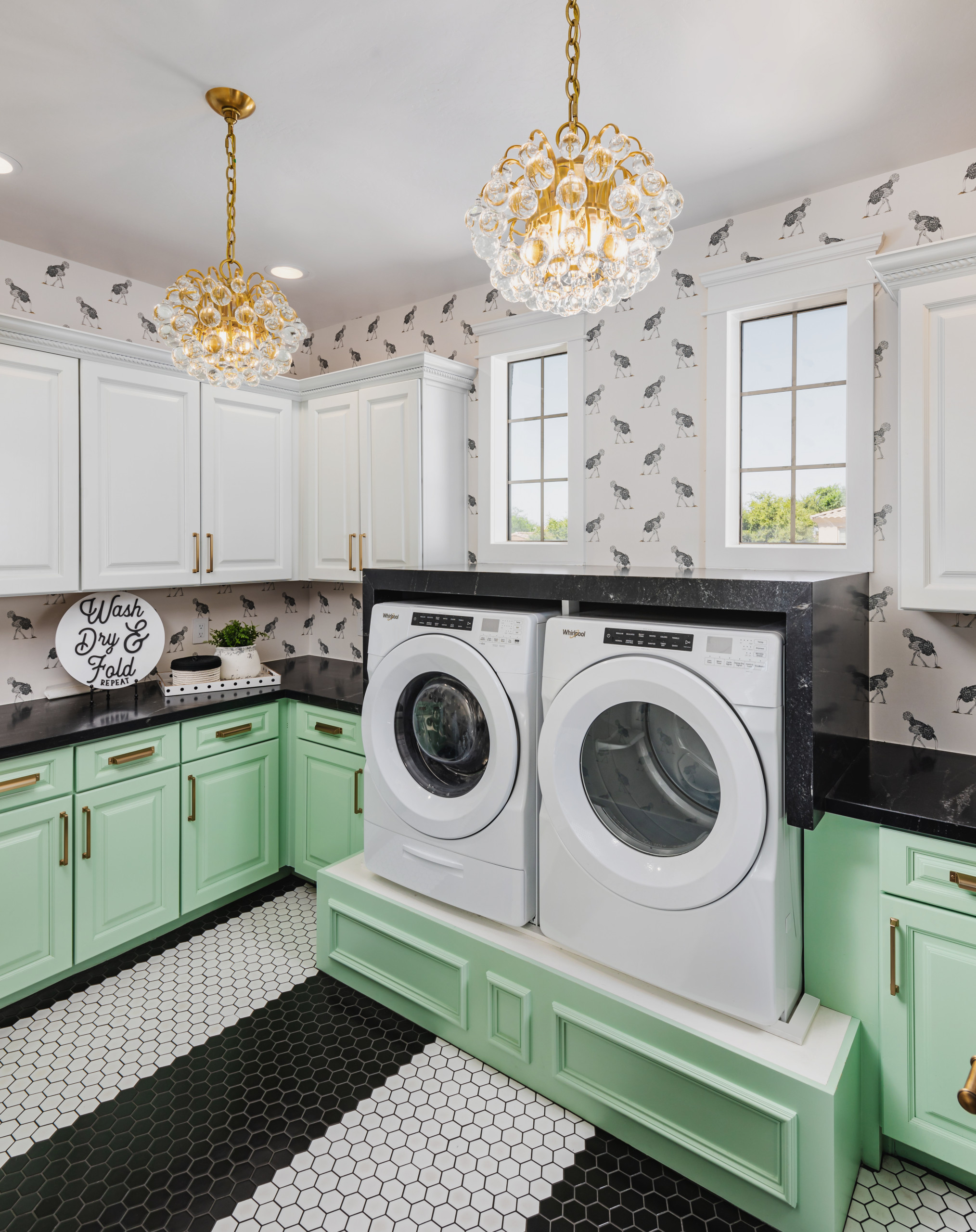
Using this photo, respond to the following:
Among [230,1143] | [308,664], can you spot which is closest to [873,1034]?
[230,1143]

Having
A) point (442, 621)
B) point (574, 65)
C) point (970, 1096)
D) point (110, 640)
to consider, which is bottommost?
point (970, 1096)

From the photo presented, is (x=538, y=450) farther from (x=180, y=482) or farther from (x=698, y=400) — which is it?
(x=180, y=482)

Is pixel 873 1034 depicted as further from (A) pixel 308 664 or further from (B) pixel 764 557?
(A) pixel 308 664

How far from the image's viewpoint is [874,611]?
7.47 feet

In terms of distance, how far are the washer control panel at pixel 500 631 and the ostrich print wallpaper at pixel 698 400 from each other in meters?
0.82

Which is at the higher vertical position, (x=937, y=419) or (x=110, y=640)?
(x=937, y=419)

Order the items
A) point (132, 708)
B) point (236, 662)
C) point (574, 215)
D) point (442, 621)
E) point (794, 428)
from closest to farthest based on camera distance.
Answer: point (574, 215) → point (442, 621) → point (794, 428) → point (132, 708) → point (236, 662)

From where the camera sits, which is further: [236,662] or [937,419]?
[236,662]

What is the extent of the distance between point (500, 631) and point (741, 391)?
1.36 meters

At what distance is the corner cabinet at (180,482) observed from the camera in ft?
8.89

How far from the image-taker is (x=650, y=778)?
1883 mm

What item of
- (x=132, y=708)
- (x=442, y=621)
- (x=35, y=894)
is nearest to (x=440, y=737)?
(x=442, y=621)

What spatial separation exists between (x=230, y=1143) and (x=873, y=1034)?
1.65 m

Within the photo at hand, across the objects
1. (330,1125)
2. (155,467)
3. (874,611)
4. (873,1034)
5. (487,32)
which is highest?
(487,32)
